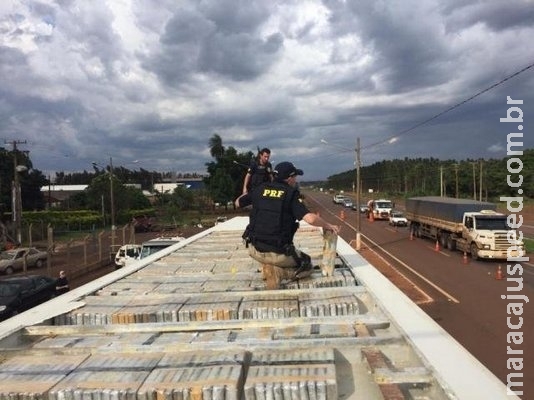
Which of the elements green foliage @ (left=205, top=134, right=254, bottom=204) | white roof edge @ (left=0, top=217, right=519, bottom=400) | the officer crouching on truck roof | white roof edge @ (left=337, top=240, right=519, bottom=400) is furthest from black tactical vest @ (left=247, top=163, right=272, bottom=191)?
green foliage @ (left=205, top=134, right=254, bottom=204)

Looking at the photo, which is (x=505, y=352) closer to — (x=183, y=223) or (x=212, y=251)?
(x=212, y=251)

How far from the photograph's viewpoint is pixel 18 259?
30000 mm

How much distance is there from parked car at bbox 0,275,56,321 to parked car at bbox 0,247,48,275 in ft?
36.6

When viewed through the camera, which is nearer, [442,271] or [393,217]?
[442,271]

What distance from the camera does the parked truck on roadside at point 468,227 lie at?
26.1 metres

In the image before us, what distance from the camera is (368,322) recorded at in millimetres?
4543

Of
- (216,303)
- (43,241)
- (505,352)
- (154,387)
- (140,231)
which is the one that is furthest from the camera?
(140,231)

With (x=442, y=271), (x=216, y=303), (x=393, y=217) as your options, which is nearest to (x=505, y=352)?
(x=216, y=303)

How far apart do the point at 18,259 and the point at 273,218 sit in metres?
28.0

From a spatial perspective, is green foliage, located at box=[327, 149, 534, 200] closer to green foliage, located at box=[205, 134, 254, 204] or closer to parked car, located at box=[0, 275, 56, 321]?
green foliage, located at box=[205, 134, 254, 204]

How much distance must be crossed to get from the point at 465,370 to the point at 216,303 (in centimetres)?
248

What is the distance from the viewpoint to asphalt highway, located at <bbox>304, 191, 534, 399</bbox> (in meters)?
11.8

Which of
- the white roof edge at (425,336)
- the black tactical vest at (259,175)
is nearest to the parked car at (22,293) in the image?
the white roof edge at (425,336)

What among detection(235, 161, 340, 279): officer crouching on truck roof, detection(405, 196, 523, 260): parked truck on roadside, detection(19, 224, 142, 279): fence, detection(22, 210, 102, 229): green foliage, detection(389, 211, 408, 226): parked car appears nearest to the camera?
detection(235, 161, 340, 279): officer crouching on truck roof
